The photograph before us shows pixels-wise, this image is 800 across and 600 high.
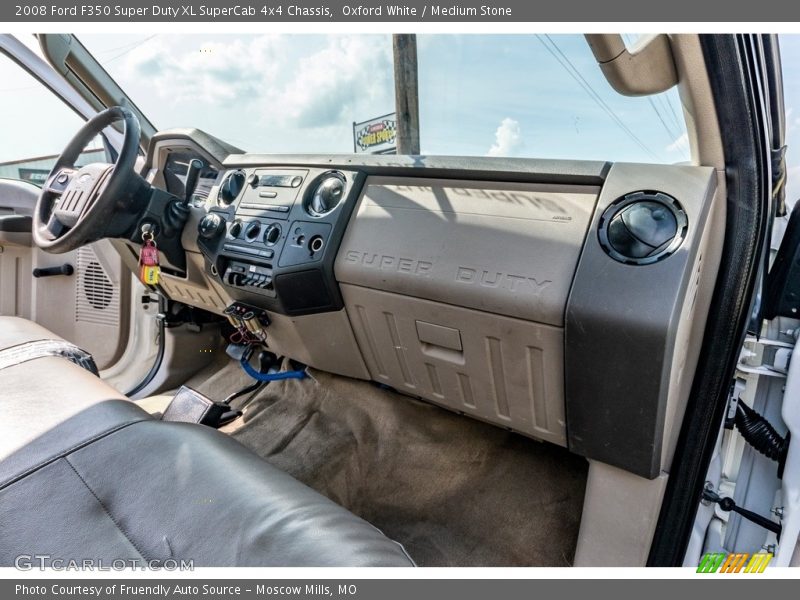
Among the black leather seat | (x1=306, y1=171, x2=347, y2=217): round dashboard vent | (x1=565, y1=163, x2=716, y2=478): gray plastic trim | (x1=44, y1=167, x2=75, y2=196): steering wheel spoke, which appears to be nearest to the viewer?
the black leather seat

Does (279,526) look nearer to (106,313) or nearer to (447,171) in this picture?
(447,171)

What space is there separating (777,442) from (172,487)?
1232mm

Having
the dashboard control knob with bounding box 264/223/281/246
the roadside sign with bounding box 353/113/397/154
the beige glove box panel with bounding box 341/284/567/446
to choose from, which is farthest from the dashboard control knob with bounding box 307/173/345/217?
the roadside sign with bounding box 353/113/397/154

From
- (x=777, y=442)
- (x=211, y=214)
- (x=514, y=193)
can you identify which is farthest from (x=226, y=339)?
(x=777, y=442)

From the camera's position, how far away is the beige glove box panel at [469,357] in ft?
3.49

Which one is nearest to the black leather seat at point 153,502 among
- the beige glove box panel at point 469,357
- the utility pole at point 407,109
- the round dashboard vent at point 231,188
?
the beige glove box panel at point 469,357

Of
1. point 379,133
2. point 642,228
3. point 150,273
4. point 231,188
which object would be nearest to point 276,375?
point 150,273

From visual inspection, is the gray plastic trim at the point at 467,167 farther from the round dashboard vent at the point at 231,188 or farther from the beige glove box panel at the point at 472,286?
the round dashboard vent at the point at 231,188

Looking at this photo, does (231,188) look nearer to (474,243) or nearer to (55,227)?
(55,227)

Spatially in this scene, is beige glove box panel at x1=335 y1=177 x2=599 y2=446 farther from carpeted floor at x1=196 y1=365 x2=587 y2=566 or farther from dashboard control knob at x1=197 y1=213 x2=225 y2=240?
dashboard control knob at x1=197 y1=213 x2=225 y2=240

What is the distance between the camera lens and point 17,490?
2.74 feet

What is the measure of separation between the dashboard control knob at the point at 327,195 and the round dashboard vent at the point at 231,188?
37 centimetres

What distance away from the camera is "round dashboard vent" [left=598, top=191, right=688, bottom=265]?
894mm

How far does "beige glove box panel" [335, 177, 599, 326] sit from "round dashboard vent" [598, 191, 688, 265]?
5 centimetres
